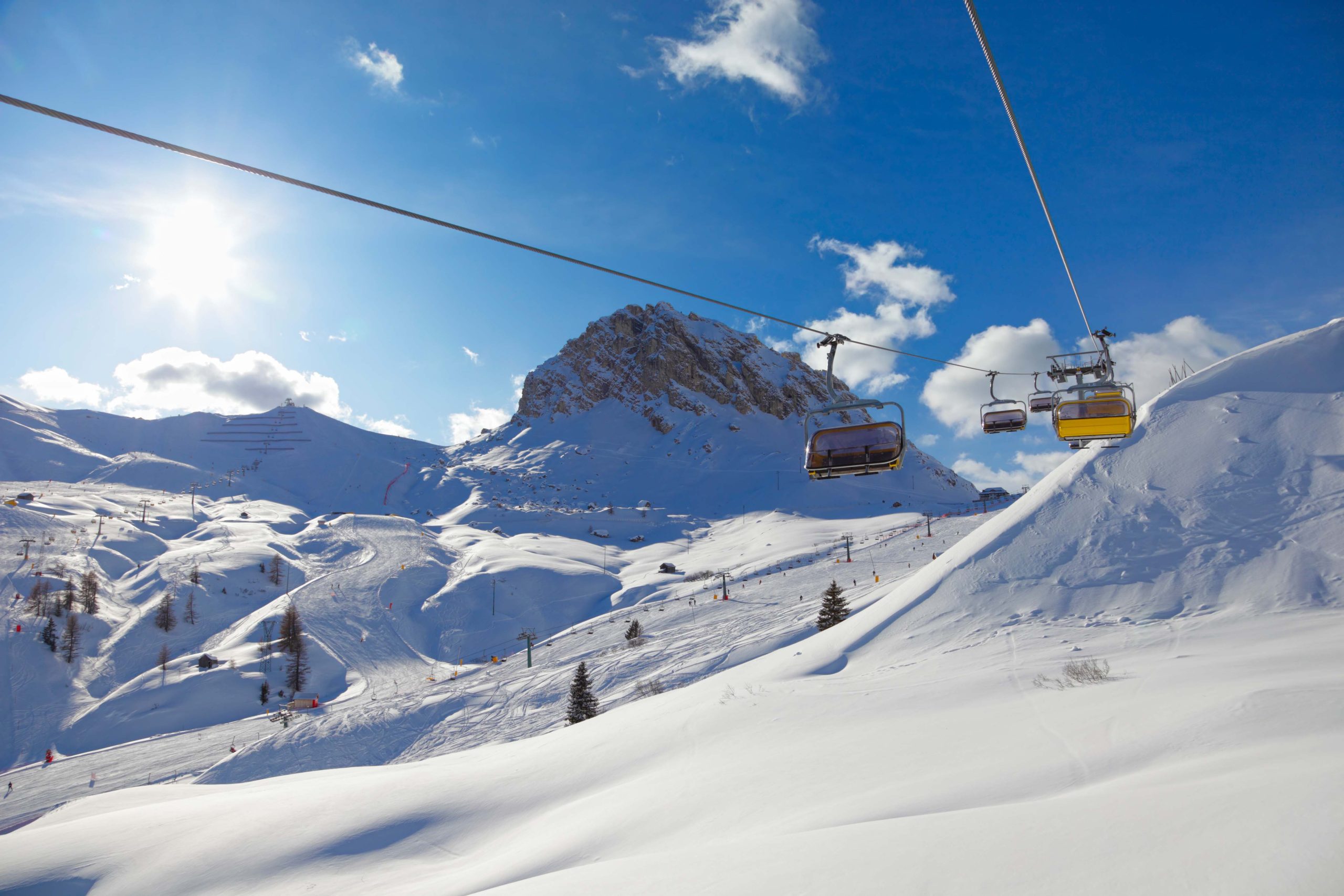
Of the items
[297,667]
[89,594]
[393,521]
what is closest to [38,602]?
[89,594]

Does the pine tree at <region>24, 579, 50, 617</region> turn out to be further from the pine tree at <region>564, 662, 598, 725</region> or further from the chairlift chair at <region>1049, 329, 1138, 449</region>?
Result: the chairlift chair at <region>1049, 329, 1138, 449</region>

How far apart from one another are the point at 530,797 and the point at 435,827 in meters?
1.63

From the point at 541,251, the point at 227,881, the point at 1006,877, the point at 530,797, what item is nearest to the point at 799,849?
the point at 1006,877

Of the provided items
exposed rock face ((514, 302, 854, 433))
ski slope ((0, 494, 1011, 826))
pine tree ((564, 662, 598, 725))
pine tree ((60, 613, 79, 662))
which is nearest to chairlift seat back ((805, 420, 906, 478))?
pine tree ((564, 662, 598, 725))

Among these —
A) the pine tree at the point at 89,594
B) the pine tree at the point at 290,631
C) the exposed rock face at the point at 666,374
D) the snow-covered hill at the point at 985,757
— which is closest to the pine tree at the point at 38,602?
the pine tree at the point at 89,594

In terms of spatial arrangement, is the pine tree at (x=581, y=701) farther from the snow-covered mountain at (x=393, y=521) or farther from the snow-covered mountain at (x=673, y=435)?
the snow-covered mountain at (x=673, y=435)

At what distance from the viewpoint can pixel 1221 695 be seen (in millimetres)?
7309

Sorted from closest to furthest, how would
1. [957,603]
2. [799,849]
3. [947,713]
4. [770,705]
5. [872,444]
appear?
1. [799,849]
2. [872,444]
3. [947,713]
4. [770,705]
5. [957,603]

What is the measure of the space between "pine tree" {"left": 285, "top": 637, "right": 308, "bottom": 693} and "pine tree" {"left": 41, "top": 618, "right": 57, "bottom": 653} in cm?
1664

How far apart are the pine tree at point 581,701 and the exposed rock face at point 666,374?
108 meters

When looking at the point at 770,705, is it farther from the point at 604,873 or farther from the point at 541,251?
the point at 541,251

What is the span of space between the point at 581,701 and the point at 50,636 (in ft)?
149

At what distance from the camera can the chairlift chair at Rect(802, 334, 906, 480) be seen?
928 cm

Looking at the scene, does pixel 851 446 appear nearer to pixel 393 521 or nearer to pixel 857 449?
pixel 857 449
